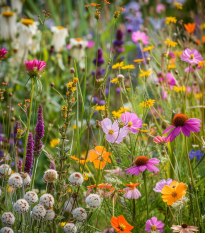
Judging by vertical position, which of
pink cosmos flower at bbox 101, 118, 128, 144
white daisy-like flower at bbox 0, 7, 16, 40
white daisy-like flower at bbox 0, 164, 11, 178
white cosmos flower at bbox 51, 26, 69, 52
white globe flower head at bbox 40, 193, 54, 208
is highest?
white daisy-like flower at bbox 0, 7, 16, 40

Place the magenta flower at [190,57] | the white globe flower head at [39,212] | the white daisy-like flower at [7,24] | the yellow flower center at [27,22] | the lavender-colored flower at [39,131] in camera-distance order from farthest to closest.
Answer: the white daisy-like flower at [7,24], the yellow flower center at [27,22], the magenta flower at [190,57], the lavender-colored flower at [39,131], the white globe flower head at [39,212]

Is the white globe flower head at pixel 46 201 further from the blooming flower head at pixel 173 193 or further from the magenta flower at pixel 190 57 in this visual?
the magenta flower at pixel 190 57

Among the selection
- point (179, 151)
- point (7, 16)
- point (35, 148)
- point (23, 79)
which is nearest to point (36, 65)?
point (35, 148)

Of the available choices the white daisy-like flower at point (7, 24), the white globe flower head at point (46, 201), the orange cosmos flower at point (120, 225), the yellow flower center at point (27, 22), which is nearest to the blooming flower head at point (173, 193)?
the orange cosmos flower at point (120, 225)

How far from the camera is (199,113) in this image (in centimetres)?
112

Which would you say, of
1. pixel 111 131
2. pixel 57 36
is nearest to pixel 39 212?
pixel 111 131

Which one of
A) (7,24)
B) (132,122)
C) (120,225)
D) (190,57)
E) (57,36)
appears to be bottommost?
(120,225)

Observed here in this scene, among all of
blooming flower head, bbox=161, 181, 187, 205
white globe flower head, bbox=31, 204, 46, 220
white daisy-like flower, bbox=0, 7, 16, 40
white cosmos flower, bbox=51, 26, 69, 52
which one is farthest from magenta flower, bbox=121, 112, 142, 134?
white daisy-like flower, bbox=0, 7, 16, 40

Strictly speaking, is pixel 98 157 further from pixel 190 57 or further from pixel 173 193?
pixel 190 57

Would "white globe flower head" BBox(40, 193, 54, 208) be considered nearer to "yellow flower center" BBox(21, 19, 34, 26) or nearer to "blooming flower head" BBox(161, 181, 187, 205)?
"blooming flower head" BBox(161, 181, 187, 205)

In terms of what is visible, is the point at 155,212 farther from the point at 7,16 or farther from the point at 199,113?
the point at 7,16

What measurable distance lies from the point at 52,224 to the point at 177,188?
1.01ft

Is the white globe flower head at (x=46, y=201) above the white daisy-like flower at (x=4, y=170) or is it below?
below

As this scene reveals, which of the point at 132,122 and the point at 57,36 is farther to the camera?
the point at 57,36
